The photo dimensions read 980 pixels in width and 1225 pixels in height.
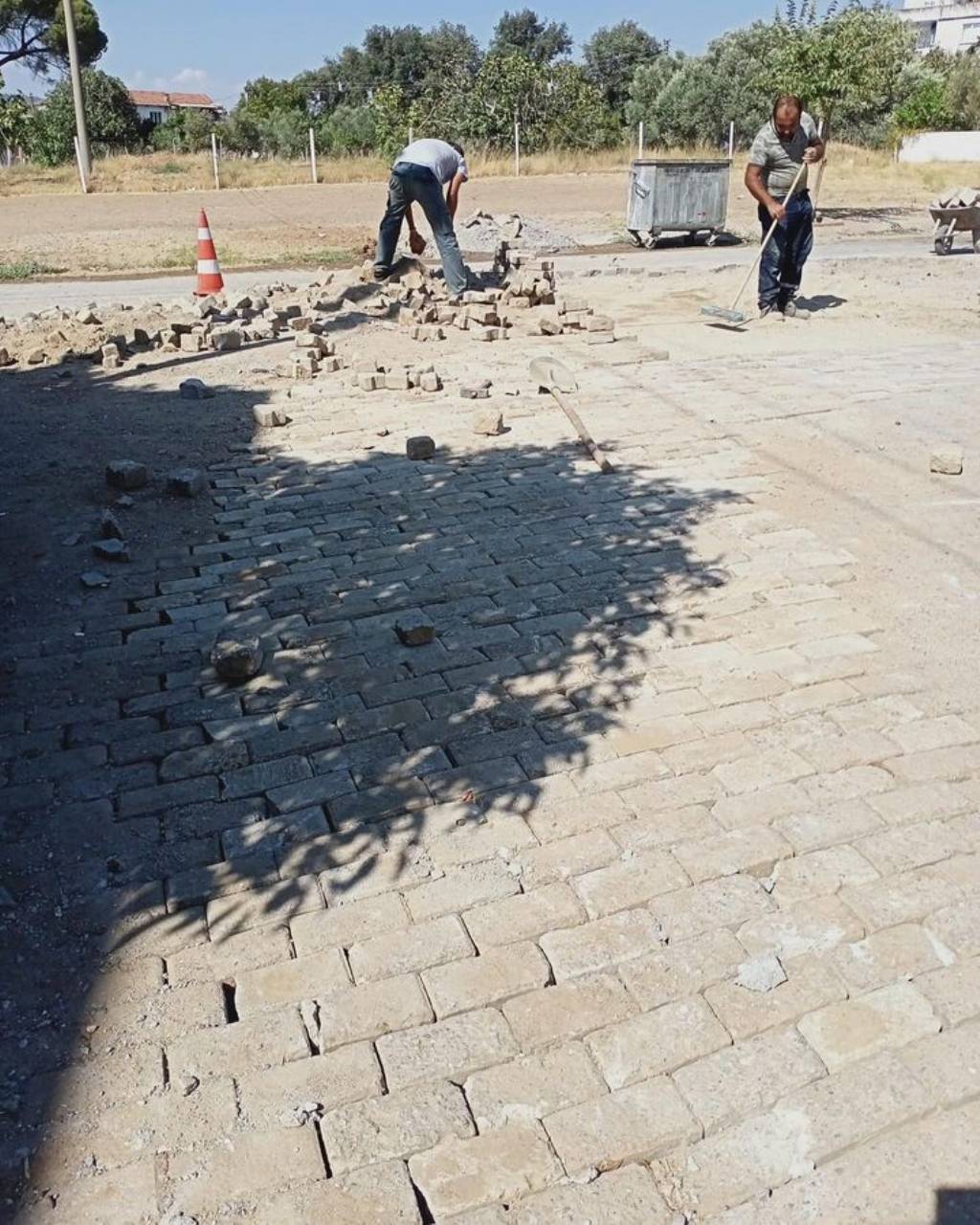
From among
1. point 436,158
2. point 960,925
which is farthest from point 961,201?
point 960,925

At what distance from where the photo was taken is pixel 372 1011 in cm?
240

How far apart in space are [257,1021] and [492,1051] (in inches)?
22.1

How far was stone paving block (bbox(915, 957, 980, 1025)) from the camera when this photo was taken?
92.5 inches

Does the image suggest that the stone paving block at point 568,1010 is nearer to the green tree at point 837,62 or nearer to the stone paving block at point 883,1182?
the stone paving block at point 883,1182

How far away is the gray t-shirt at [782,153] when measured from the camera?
A: 9.71 metres

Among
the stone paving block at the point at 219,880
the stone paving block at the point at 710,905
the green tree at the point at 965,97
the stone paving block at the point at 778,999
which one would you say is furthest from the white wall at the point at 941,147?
the stone paving block at the point at 219,880

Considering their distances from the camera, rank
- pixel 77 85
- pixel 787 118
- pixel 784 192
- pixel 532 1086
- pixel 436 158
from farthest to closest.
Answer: pixel 77 85, pixel 436 158, pixel 784 192, pixel 787 118, pixel 532 1086

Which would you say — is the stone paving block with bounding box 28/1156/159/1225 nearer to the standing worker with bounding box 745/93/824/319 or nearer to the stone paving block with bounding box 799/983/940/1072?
the stone paving block with bounding box 799/983/940/1072

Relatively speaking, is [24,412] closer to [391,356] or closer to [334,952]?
[391,356]

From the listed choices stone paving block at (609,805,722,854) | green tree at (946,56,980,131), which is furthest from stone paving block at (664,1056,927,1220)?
green tree at (946,56,980,131)

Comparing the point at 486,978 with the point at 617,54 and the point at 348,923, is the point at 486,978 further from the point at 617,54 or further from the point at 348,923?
the point at 617,54

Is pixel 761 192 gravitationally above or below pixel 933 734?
above

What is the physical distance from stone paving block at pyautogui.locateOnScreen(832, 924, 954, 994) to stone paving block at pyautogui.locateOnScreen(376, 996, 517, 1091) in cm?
85

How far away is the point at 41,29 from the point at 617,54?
106 feet
